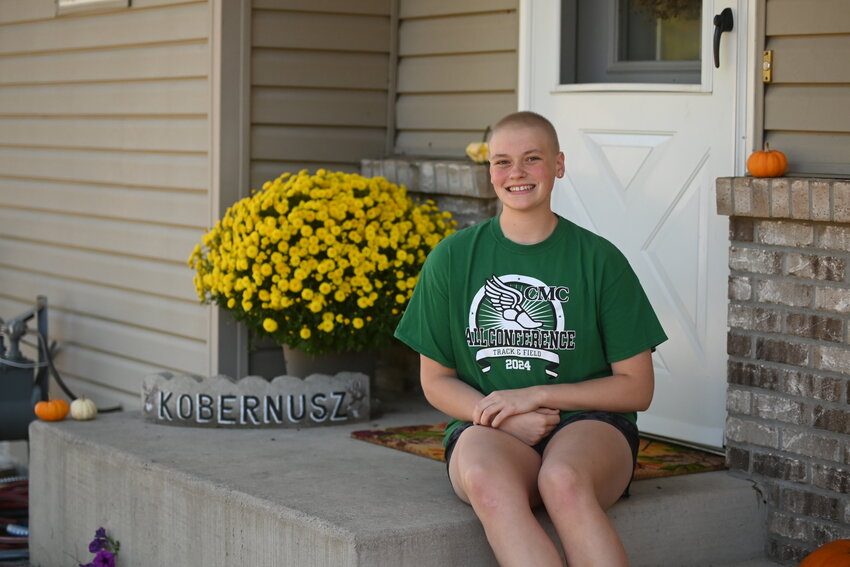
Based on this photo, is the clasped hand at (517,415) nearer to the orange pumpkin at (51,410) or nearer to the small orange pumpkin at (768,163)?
the small orange pumpkin at (768,163)

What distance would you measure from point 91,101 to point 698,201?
3370 millimetres

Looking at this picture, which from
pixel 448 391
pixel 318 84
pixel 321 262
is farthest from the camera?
pixel 318 84

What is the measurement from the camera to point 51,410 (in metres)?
4.78

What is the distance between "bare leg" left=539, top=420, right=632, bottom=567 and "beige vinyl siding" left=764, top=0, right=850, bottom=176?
1.12m

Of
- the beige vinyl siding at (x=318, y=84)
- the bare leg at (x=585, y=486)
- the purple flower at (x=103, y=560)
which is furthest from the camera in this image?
the beige vinyl siding at (x=318, y=84)

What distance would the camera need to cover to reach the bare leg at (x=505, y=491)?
282cm

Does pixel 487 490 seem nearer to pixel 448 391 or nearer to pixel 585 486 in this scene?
pixel 585 486

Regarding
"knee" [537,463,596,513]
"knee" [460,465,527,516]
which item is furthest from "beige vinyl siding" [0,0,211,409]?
"knee" [537,463,596,513]

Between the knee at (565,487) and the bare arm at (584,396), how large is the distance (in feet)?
0.84

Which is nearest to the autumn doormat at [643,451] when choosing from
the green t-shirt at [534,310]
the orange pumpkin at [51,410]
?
the green t-shirt at [534,310]

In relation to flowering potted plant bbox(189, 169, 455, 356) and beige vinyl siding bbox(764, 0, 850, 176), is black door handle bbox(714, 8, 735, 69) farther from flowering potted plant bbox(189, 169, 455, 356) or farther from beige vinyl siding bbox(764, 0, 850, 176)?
flowering potted plant bbox(189, 169, 455, 356)

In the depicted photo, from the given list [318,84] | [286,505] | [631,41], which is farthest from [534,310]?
[318,84]

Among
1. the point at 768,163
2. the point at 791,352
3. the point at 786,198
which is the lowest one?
the point at 791,352

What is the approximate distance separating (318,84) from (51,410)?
1.76 meters
